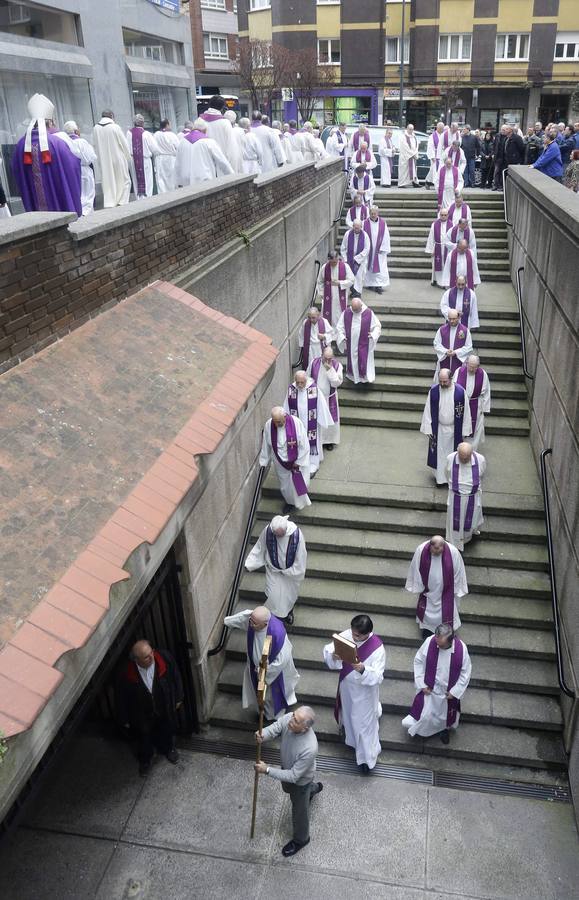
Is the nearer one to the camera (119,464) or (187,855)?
(119,464)

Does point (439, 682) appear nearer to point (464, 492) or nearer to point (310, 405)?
point (464, 492)

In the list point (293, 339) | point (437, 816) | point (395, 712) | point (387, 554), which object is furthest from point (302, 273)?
point (437, 816)

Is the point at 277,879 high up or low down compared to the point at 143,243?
down

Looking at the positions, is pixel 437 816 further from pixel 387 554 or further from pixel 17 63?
pixel 17 63

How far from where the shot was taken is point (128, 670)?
6.89 metres

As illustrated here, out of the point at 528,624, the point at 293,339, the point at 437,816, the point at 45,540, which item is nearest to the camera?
the point at 45,540

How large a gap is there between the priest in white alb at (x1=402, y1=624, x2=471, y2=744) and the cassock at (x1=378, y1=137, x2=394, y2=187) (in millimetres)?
15089

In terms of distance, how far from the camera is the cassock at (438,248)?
1442 centimetres

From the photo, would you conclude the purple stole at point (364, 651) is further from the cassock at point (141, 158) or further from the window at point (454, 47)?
the window at point (454, 47)

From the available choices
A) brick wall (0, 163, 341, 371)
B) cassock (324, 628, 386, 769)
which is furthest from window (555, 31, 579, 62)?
cassock (324, 628, 386, 769)

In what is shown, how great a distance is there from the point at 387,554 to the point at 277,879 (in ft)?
13.4

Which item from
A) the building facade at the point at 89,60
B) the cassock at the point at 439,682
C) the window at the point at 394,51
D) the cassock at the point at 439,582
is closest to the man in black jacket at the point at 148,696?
the cassock at the point at 439,682

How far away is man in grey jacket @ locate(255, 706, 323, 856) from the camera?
5883 mm

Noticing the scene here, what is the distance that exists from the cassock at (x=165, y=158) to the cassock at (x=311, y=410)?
218 inches
